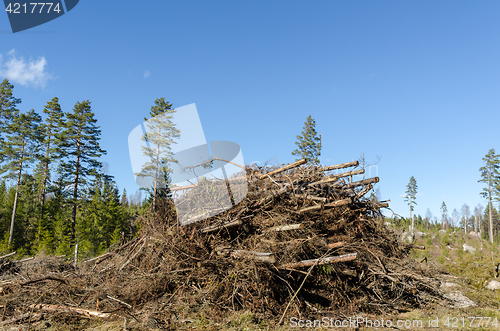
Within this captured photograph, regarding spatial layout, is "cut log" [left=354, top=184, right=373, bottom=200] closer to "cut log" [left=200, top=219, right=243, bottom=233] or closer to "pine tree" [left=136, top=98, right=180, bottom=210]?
"cut log" [left=200, top=219, right=243, bottom=233]

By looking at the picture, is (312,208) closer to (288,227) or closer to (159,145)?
(288,227)

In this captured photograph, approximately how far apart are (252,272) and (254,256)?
0.34 metres

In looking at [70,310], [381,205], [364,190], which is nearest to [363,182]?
[364,190]

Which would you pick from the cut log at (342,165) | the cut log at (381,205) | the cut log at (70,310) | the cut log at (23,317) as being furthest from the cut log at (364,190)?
the cut log at (23,317)

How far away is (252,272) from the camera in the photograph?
6.12 metres

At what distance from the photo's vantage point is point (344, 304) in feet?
21.9

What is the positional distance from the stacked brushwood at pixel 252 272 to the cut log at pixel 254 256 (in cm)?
2

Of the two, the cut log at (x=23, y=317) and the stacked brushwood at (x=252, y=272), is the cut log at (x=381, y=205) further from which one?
the cut log at (x=23, y=317)

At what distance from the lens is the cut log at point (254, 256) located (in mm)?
5898

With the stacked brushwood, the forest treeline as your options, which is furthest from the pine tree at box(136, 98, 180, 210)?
the stacked brushwood

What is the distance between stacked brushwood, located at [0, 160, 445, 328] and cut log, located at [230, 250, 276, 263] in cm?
2

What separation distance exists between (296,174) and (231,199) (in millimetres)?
2146

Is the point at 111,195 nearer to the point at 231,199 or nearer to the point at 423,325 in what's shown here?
the point at 231,199

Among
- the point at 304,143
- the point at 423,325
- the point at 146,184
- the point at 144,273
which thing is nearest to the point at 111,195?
the point at 146,184
